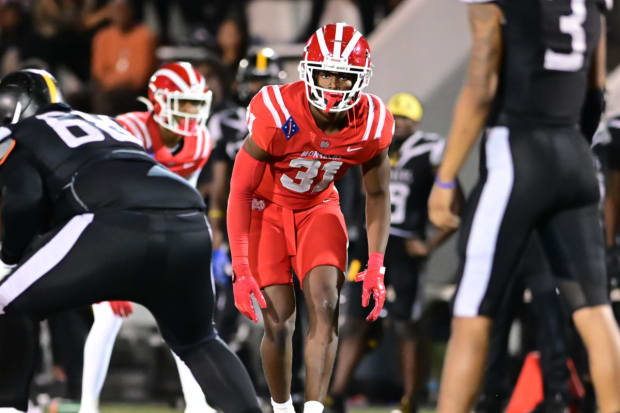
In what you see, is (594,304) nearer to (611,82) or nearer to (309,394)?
(309,394)

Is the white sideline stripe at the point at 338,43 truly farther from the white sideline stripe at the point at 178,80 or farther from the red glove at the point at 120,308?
the red glove at the point at 120,308

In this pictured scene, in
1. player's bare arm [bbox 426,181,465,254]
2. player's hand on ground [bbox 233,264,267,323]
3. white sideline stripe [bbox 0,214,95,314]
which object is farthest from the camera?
player's bare arm [bbox 426,181,465,254]

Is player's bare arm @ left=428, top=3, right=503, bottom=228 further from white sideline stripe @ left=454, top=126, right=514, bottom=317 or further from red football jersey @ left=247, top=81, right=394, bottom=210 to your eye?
red football jersey @ left=247, top=81, right=394, bottom=210

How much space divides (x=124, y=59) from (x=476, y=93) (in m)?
7.11

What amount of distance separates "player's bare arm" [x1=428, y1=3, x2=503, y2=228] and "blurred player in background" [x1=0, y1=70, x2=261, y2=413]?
1.05 m

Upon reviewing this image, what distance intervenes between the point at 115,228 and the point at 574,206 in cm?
180

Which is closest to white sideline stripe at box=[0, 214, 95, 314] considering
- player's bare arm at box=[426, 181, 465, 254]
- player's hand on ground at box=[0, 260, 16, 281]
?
player's hand on ground at box=[0, 260, 16, 281]

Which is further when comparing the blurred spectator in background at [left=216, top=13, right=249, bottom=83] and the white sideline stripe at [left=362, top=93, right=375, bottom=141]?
the blurred spectator in background at [left=216, top=13, right=249, bottom=83]

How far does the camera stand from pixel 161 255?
5.11 meters

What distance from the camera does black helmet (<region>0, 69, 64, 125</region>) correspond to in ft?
18.3

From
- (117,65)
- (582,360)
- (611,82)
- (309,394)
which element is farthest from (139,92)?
(309,394)

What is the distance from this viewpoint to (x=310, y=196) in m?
5.92

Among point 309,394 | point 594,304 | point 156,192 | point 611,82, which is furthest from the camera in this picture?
point 611,82

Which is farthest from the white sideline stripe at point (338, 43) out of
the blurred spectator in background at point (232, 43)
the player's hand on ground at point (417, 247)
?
the blurred spectator in background at point (232, 43)
